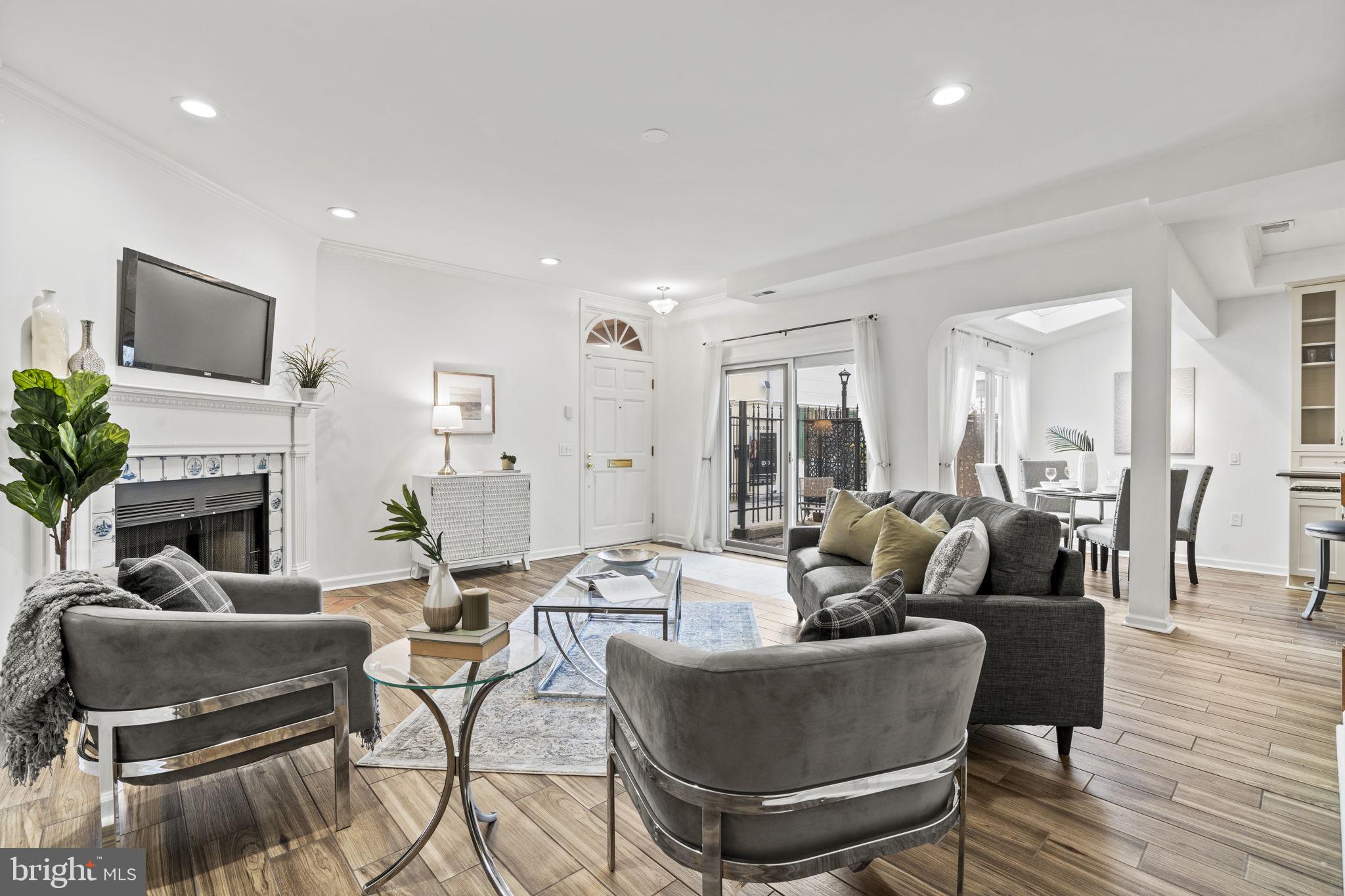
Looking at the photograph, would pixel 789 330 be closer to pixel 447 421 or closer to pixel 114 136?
pixel 447 421

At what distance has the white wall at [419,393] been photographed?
15.6ft

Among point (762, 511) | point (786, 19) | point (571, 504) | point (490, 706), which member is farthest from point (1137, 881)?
point (571, 504)

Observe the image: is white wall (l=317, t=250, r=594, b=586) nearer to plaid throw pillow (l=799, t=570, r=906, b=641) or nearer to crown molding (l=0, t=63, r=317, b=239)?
crown molding (l=0, t=63, r=317, b=239)

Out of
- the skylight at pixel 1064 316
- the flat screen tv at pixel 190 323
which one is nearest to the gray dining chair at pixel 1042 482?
the skylight at pixel 1064 316

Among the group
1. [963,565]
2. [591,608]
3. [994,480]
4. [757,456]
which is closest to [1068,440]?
[994,480]

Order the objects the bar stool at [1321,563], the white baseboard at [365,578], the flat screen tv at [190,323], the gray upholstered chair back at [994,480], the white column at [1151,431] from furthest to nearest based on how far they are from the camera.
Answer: the gray upholstered chair back at [994,480] < the white baseboard at [365,578] < the bar stool at [1321,563] < the white column at [1151,431] < the flat screen tv at [190,323]

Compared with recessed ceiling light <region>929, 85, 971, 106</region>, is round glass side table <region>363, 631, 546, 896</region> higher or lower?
lower

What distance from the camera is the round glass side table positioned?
1.60 metres

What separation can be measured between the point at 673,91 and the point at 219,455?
11.3 feet

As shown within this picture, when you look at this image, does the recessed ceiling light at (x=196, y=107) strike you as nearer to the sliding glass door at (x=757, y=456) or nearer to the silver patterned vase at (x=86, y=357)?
the silver patterned vase at (x=86, y=357)

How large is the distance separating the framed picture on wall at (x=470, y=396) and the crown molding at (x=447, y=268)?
0.90m

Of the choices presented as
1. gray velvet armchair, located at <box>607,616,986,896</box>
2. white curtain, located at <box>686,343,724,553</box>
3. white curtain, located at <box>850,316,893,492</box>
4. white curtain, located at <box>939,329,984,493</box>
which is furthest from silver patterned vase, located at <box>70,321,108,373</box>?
white curtain, located at <box>939,329,984,493</box>

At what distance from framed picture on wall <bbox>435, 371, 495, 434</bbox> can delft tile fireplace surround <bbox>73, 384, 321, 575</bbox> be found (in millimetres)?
1095

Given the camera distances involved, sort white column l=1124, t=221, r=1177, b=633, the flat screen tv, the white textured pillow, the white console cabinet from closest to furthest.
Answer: the white textured pillow < the flat screen tv < white column l=1124, t=221, r=1177, b=633 < the white console cabinet
